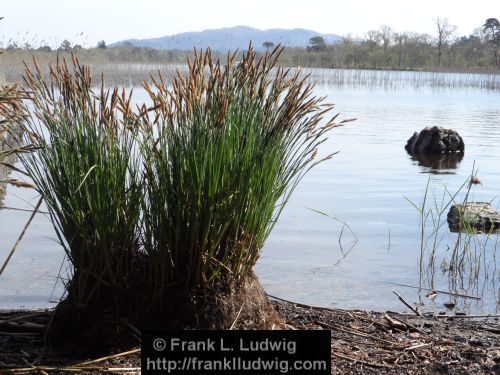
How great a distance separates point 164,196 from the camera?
344cm

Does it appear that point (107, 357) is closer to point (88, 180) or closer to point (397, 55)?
point (88, 180)

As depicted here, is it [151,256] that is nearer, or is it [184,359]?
[184,359]

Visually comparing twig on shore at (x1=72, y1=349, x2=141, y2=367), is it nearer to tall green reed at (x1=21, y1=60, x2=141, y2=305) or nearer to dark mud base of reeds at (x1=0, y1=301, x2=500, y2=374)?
dark mud base of reeds at (x1=0, y1=301, x2=500, y2=374)

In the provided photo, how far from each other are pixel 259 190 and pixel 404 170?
1162 cm

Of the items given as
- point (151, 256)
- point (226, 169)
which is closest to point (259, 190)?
point (226, 169)

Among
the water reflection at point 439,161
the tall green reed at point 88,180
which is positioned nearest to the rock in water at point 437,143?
the water reflection at point 439,161

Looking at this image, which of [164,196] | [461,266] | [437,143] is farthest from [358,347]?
[437,143]

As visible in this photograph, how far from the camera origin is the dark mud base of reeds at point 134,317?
3396mm

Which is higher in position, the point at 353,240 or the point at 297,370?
the point at 297,370

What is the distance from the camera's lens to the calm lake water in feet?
20.8

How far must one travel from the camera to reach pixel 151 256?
3447 mm

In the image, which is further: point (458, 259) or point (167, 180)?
point (458, 259)

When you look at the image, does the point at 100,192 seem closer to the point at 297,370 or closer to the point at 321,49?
the point at 297,370

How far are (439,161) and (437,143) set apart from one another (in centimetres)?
107
